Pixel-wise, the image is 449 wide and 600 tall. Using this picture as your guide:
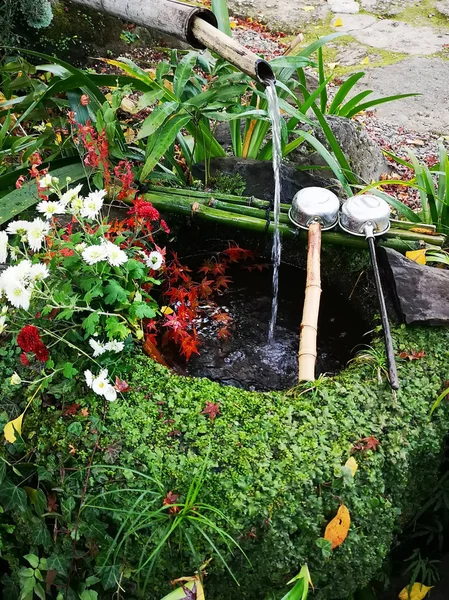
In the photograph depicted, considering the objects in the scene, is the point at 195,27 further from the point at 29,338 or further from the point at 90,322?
the point at 29,338

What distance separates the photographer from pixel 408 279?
85.3 inches

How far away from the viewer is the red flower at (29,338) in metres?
1.66

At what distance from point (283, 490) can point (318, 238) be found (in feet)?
3.50

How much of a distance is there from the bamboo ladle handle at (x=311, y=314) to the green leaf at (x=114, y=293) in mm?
652

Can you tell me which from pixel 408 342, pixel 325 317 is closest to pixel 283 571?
pixel 408 342

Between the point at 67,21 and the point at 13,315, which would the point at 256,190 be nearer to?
the point at 13,315

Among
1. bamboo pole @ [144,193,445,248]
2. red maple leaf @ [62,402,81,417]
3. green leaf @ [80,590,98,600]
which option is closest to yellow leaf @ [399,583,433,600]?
green leaf @ [80,590,98,600]

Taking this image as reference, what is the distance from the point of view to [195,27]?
2057 mm

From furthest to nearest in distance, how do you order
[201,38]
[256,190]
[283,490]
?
[256,190] < [201,38] < [283,490]

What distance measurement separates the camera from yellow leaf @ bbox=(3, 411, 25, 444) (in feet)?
5.65

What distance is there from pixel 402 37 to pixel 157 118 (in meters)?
4.41

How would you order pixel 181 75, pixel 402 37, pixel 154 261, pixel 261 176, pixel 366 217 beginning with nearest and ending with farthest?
pixel 154 261 → pixel 366 217 → pixel 181 75 → pixel 261 176 → pixel 402 37

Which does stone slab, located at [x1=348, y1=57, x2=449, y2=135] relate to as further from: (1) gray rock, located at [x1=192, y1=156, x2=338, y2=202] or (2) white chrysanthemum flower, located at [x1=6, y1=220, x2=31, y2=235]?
(2) white chrysanthemum flower, located at [x1=6, y1=220, x2=31, y2=235]

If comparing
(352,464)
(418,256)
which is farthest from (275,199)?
(352,464)
